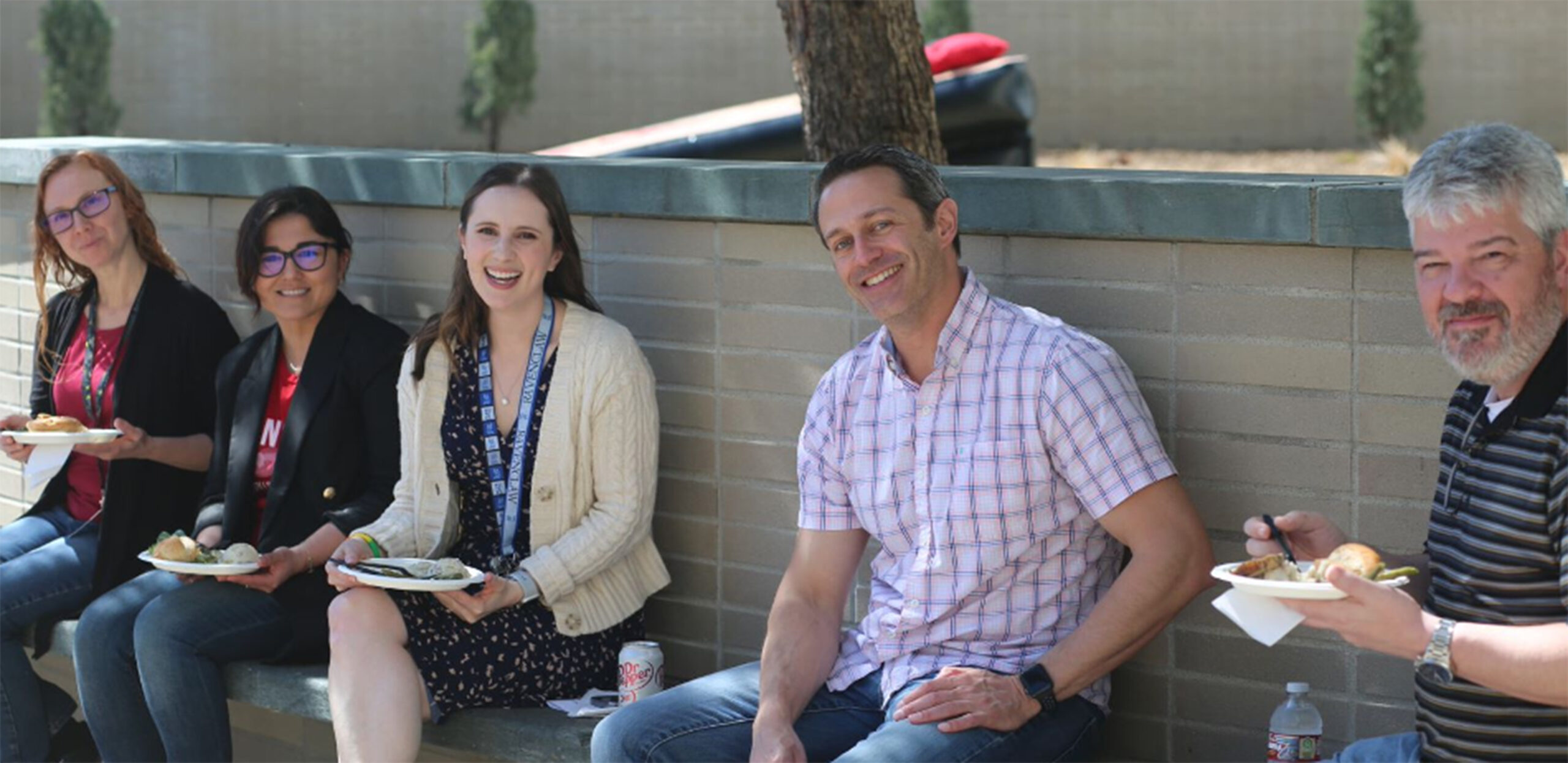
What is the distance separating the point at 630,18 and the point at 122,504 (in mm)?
14984

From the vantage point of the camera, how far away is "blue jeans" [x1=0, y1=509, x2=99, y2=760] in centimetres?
515

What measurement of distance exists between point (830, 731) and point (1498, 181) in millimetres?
1638

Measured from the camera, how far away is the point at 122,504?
5.20m

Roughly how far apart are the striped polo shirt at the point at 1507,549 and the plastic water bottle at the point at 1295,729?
574 millimetres

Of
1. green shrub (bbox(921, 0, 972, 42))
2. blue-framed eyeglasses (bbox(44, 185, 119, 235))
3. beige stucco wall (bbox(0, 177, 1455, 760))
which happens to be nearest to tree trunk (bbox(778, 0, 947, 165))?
beige stucco wall (bbox(0, 177, 1455, 760))

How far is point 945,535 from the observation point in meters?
3.70

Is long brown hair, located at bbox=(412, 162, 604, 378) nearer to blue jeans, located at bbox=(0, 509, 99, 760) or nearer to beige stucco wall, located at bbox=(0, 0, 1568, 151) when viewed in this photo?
blue jeans, located at bbox=(0, 509, 99, 760)

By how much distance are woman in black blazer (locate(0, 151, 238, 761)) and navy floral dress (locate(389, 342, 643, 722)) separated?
3.79 feet

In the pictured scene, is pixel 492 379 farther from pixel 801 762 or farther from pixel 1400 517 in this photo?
pixel 1400 517

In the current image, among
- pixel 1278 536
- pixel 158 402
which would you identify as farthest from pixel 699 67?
pixel 1278 536

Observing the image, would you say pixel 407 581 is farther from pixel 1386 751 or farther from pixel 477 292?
pixel 1386 751

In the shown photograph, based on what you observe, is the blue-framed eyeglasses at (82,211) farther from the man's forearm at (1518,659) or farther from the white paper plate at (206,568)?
the man's forearm at (1518,659)

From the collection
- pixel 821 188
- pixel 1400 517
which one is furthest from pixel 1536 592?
pixel 821 188

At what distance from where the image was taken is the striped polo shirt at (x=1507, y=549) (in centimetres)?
281
